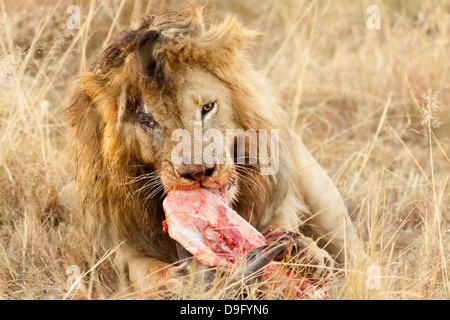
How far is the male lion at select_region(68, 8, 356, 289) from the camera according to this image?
3414 millimetres

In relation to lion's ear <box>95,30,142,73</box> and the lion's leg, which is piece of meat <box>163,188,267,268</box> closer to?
lion's ear <box>95,30,142,73</box>

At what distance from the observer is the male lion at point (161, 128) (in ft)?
11.2

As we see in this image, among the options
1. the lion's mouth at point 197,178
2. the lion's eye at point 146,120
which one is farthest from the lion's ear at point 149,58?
the lion's mouth at point 197,178

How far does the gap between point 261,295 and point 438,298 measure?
2.84 ft

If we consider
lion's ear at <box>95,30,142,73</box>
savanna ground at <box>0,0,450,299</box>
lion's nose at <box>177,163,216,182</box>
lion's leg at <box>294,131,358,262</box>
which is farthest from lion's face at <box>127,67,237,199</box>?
lion's leg at <box>294,131,358,262</box>

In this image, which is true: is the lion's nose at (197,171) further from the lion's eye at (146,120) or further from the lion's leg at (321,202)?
the lion's leg at (321,202)

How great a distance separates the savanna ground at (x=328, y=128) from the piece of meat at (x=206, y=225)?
0.93 feet

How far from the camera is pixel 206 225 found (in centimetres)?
339

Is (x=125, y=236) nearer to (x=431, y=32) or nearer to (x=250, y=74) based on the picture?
(x=250, y=74)

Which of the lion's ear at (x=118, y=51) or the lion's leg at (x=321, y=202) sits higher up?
the lion's ear at (x=118, y=51)

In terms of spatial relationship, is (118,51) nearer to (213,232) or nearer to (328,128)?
(213,232)

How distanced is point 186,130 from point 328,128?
3177mm

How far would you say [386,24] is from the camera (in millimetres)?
7359
